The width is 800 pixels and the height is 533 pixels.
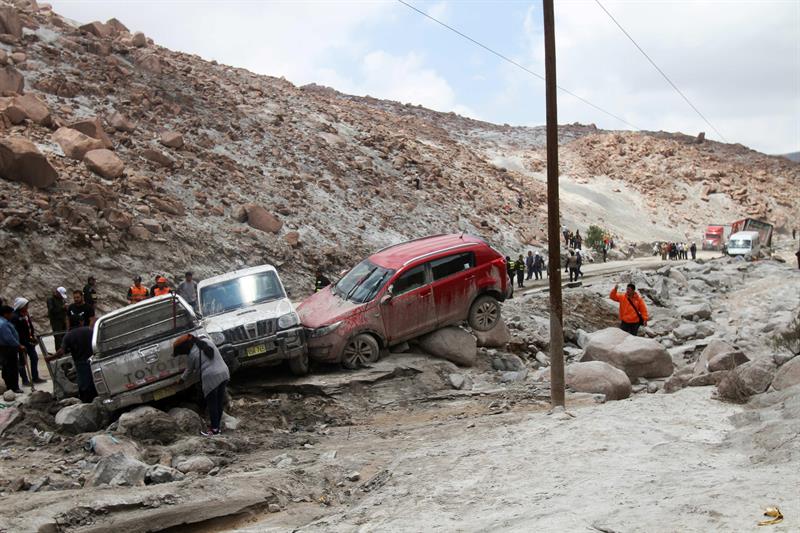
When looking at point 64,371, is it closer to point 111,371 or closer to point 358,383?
point 111,371

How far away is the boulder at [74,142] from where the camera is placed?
27359mm

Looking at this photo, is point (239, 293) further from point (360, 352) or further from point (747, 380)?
point (747, 380)

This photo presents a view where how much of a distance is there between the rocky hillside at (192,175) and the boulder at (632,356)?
1427 cm

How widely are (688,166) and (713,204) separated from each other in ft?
20.5

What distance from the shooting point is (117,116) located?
1281 inches

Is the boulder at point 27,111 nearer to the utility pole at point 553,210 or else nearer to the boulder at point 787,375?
the utility pole at point 553,210

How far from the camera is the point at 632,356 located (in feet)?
43.7

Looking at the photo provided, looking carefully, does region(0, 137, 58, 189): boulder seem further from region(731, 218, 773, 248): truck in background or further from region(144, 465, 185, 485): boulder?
region(731, 218, 773, 248): truck in background

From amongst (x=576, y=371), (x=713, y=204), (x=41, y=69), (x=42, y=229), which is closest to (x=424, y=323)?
(x=576, y=371)

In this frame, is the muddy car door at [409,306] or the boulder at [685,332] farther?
the boulder at [685,332]

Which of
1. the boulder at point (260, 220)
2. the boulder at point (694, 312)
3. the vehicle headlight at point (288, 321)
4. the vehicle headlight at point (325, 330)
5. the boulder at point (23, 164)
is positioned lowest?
the boulder at point (694, 312)

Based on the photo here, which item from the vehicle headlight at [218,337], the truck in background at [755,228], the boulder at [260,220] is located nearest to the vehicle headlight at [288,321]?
the vehicle headlight at [218,337]

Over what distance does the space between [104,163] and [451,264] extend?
1778 centimetres

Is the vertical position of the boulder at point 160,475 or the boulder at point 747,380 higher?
the boulder at point 747,380
